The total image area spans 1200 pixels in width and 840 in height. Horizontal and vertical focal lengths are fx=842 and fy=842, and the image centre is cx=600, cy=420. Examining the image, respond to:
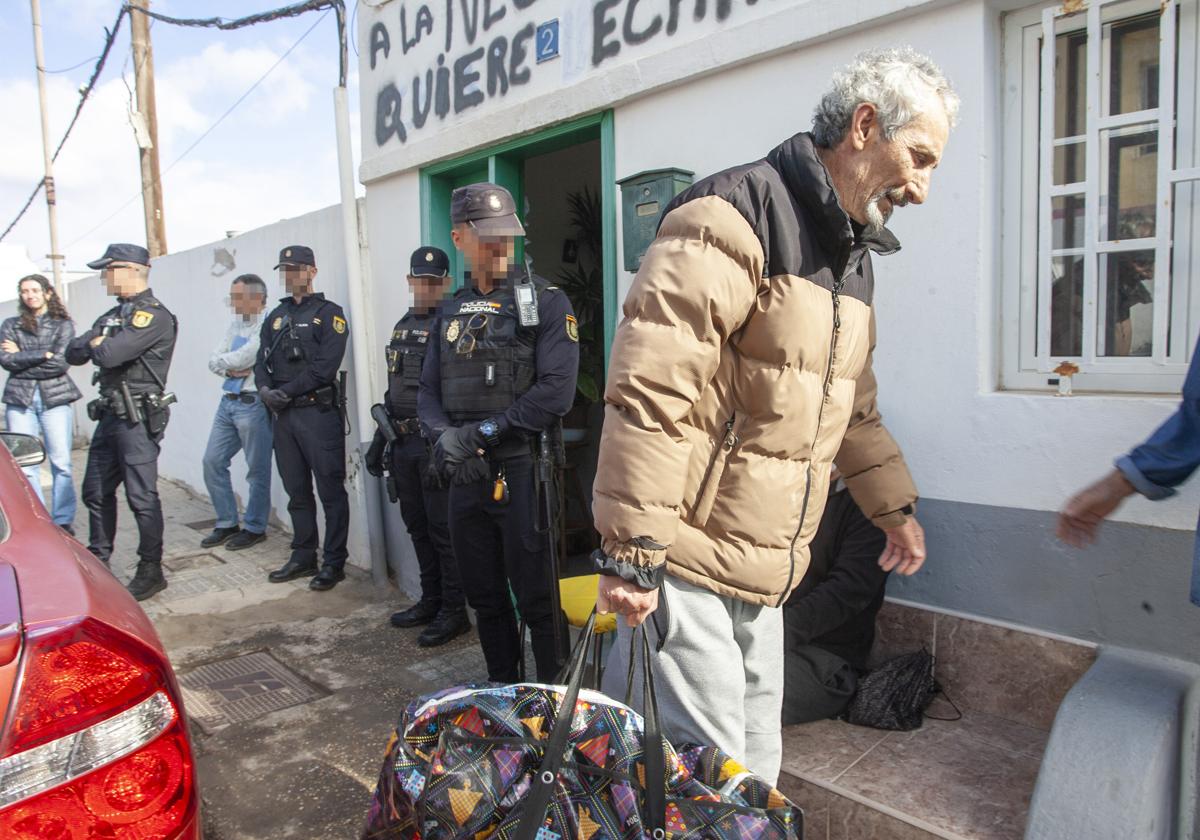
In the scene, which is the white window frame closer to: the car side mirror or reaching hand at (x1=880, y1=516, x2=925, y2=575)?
reaching hand at (x1=880, y1=516, x2=925, y2=575)

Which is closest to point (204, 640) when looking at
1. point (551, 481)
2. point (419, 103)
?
point (551, 481)

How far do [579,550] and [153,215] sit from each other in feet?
29.8

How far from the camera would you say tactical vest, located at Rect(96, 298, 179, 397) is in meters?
5.11

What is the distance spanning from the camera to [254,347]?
605cm

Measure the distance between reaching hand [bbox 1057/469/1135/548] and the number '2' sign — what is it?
3185 millimetres

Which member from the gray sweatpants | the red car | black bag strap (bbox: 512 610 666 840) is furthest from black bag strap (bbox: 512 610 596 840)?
the red car

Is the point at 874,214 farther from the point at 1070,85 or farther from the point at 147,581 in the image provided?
the point at 147,581

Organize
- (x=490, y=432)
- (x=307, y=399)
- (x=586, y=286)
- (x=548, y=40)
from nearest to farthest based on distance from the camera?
(x=490, y=432) < (x=548, y=40) < (x=307, y=399) < (x=586, y=286)

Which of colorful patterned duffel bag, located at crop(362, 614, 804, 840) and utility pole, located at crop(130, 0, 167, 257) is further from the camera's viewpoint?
utility pole, located at crop(130, 0, 167, 257)

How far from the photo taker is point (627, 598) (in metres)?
1.67

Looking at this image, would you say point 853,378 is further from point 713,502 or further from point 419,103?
point 419,103

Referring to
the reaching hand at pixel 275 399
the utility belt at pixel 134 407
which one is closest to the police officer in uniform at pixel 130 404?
the utility belt at pixel 134 407

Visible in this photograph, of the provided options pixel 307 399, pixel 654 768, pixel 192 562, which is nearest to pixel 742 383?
pixel 654 768

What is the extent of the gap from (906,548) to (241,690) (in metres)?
3.17
